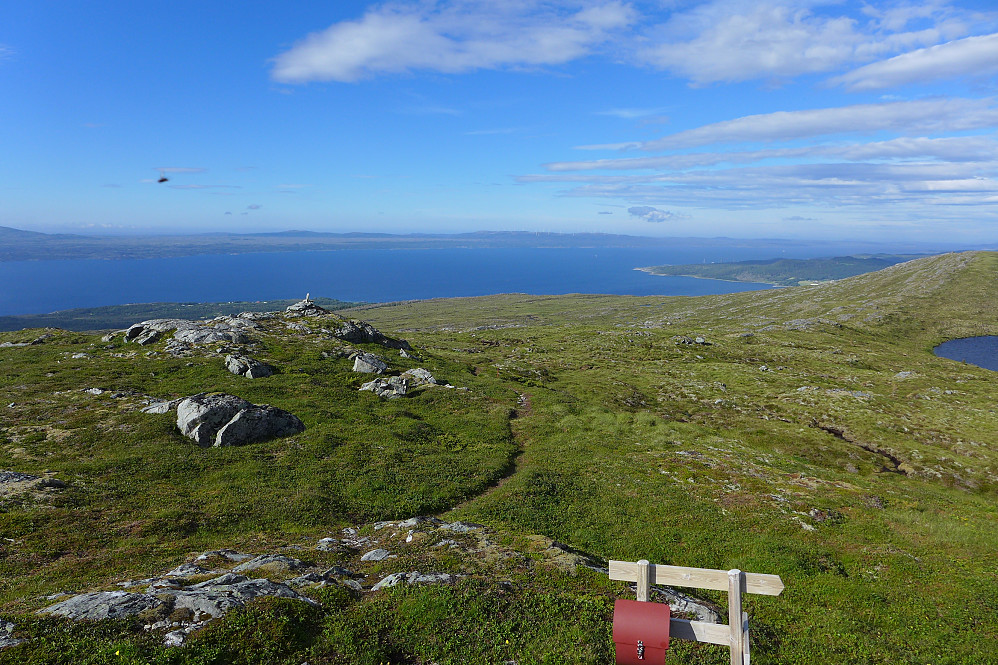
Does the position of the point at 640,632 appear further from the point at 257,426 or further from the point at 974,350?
the point at 974,350

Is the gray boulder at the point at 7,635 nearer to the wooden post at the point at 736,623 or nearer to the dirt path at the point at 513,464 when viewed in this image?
the wooden post at the point at 736,623

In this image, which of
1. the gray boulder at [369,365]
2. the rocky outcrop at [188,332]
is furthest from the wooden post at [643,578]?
the rocky outcrop at [188,332]

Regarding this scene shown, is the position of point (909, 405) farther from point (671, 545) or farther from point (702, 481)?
point (671, 545)

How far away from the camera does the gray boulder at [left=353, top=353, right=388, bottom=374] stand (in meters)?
62.2

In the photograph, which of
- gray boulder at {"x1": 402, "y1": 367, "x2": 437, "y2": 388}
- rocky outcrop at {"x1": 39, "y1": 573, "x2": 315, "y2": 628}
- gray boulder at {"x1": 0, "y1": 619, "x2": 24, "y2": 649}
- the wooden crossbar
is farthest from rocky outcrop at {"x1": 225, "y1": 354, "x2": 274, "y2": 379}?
the wooden crossbar

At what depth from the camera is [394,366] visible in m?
A: 66.3

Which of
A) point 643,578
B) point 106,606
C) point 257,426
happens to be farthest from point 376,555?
point 257,426

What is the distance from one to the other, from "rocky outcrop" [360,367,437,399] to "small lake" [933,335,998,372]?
516 feet

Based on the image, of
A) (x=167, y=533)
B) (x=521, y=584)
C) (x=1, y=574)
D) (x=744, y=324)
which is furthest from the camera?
(x=744, y=324)

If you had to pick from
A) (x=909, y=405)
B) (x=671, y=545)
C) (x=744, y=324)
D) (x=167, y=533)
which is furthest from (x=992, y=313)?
(x=167, y=533)

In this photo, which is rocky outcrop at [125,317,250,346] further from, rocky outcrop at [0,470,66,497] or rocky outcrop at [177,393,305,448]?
rocky outcrop at [0,470,66,497]

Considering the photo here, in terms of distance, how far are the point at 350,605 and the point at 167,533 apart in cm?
1512

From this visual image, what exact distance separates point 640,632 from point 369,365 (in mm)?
57784

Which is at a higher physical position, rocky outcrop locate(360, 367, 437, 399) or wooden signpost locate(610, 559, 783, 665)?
wooden signpost locate(610, 559, 783, 665)
